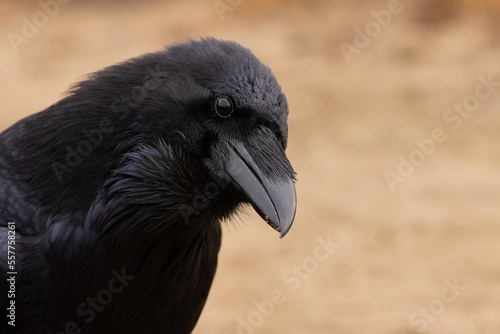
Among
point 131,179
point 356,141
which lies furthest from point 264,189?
point 356,141

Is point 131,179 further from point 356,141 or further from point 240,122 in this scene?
point 356,141

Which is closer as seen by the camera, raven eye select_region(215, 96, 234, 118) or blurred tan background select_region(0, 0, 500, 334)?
raven eye select_region(215, 96, 234, 118)

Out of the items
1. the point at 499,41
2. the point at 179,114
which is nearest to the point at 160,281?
the point at 179,114

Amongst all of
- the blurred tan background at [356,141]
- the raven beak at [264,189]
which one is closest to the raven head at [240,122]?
the raven beak at [264,189]

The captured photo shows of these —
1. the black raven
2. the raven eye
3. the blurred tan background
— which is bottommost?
the black raven

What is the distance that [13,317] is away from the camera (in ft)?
10.1

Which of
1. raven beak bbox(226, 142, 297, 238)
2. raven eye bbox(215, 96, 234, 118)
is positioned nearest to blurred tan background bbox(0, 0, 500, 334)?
raven beak bbox(226, 142, 297, 238)

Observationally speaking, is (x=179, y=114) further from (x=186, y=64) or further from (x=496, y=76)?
(x=496, y=76)

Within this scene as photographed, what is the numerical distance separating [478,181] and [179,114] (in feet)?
17.7

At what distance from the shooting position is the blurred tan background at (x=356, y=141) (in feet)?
19.5

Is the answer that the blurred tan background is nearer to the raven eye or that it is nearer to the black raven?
the black raven

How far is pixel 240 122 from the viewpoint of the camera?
2969 millimetres

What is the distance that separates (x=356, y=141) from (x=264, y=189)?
5.81 meters

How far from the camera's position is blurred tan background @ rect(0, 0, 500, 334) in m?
5.95
